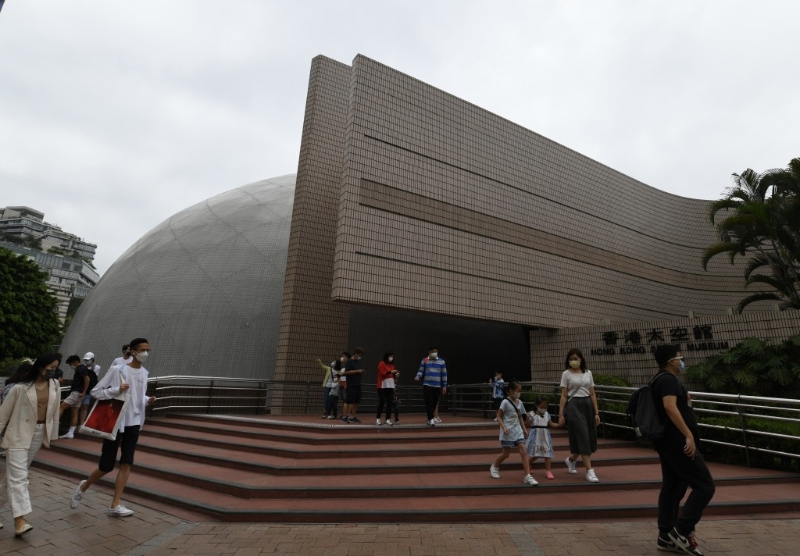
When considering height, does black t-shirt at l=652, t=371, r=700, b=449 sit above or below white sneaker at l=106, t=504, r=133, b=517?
above

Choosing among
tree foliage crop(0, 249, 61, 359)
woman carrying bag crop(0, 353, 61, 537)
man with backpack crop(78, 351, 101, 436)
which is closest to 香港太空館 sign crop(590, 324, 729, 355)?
man with backpack crop(78, 351, 101, 436)

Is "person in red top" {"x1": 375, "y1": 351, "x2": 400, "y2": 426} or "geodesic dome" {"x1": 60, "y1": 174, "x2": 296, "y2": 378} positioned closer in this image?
"person in red top" {"x1": 375, "y1": 351, "x2": 400, "y2": 426}

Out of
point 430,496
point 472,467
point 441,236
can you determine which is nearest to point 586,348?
point 441,236

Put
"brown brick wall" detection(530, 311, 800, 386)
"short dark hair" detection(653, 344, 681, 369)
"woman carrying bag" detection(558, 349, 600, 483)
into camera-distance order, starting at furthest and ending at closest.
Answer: "brown brick wall" detection(530, 311, 800, 386) < "woman carrying bag" detection(558, 349, 600, 483) < "short dark hair" detection(653, 344, 681, 369)

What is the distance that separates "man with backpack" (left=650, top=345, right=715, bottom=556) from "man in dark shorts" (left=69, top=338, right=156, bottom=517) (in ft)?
15.9

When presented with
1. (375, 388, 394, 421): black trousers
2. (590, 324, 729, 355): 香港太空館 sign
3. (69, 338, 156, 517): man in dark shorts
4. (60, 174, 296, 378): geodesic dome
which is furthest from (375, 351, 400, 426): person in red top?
(590, 324, 729, 355): 香港太空館 sign

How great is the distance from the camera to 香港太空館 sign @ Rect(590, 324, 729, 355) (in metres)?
12.9

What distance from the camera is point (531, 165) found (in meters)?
16.5

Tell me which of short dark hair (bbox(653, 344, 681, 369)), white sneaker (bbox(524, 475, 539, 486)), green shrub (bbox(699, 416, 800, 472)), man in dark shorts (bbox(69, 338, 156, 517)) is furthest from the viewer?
Result: green shrub (bbox(699, 416, 800, 472))

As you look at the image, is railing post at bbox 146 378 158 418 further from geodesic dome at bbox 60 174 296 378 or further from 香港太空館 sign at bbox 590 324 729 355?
香港太空館 sign at bbox 590 324 729 355

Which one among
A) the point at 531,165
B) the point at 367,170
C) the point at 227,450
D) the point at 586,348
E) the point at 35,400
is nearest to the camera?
the point at 35,400

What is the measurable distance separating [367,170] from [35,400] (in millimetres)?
9991

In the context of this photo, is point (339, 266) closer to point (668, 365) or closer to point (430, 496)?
point (430, 496)

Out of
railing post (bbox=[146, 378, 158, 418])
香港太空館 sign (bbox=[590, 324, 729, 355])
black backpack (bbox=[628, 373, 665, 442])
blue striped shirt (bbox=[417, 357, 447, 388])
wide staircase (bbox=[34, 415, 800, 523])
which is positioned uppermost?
香港太空館 sign (bbox=[590, 324, 729, 355])
